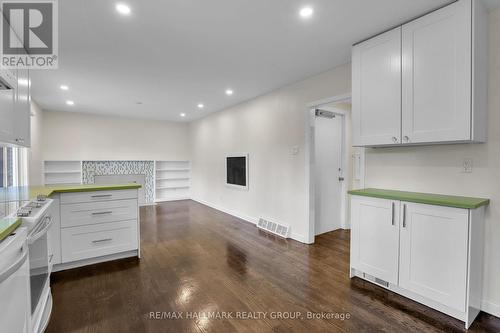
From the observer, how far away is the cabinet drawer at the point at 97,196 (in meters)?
2.72

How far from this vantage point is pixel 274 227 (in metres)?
4.18

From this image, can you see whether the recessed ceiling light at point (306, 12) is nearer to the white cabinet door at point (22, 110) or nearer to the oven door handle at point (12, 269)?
the oven door handle at point (12, 269)

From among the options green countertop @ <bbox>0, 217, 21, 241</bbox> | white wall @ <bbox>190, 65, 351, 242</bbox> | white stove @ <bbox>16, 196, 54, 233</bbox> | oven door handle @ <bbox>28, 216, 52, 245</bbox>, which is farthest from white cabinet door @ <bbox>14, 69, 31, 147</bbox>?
white wall @ <bbox>190, 65, 351, 242</bbox>

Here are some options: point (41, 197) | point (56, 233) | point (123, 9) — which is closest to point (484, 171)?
point (123, 9)

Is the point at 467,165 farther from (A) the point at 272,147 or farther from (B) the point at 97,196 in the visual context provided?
(B) the point at 97,196

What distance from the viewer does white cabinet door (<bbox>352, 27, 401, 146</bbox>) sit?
2.26 meters

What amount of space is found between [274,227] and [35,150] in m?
5.38

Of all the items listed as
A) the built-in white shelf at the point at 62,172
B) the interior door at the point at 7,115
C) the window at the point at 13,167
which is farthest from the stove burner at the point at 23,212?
the built-in white shelf at the point at 62,172

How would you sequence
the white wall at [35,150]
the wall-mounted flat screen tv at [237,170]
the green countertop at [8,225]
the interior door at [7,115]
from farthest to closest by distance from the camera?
the wall-mounted flat screen tv at [237,170] < the white wall at [35,150] < the interior door at [7,115] < the green countertop at [8,225]

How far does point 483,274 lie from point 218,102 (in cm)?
477

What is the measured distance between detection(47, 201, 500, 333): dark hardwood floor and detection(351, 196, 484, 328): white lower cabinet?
0.15m

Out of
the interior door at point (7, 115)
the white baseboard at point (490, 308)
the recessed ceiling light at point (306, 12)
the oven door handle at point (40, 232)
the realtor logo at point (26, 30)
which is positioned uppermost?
the recessed ceiling light at point (306, 12)

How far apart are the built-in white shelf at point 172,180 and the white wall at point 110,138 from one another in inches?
10.4

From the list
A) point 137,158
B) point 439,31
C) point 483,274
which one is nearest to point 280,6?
point 439,31
